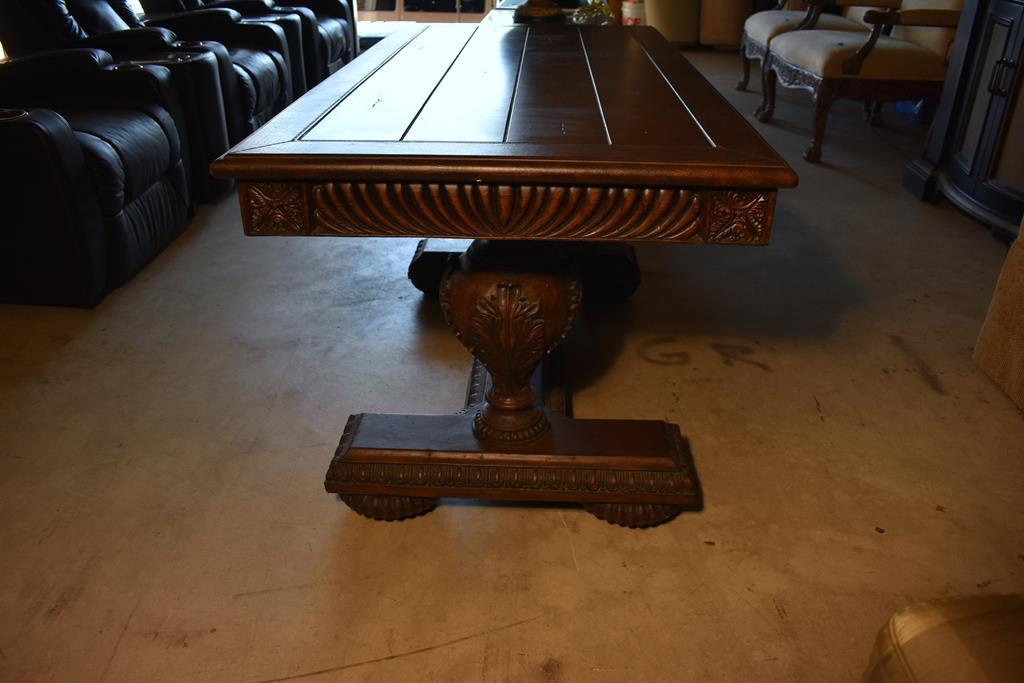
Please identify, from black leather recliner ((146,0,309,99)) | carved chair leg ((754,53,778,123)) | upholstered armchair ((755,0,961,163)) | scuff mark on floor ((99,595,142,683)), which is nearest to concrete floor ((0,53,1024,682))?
scuff mark on floor ((99,595,142,683))

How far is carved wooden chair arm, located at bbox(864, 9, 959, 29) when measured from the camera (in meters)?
2.69

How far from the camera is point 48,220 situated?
1707 millimetres

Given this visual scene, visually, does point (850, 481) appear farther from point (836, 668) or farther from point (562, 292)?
point (562, 292)

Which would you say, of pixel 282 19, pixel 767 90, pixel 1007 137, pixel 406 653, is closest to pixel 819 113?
pixel 767 90

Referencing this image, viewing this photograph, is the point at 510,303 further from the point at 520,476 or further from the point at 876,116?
the point at 876,116

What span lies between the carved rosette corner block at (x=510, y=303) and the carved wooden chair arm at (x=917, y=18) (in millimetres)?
2165

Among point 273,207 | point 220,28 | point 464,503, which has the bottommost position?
point 464,503

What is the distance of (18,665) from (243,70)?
7.07 ft

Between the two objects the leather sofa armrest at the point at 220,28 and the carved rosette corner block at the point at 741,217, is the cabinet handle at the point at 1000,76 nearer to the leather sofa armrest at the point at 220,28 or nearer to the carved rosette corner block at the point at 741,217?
the carved rosette corner block at the point at 741,217

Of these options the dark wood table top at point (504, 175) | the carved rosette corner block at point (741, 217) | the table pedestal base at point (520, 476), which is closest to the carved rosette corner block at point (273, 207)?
the dark wood table top at point (504, 175)

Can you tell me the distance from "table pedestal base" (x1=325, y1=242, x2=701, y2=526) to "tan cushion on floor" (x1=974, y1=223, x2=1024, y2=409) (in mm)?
726

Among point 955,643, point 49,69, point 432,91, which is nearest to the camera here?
point 955,643

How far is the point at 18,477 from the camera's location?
1.27m

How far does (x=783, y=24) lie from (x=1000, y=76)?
4.31ft
